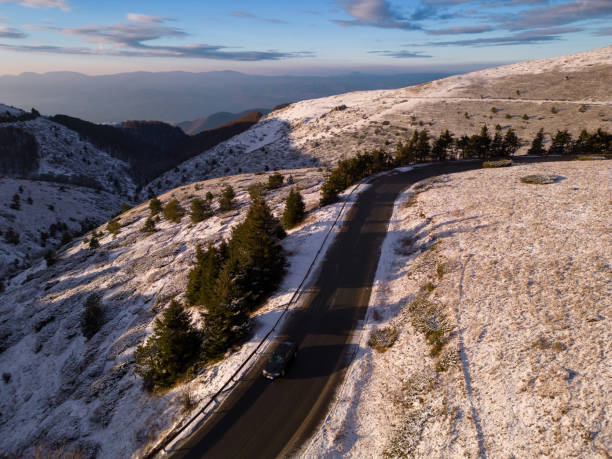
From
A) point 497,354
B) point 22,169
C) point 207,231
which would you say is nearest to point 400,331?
point 497,354

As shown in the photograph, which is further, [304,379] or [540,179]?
[540,179]

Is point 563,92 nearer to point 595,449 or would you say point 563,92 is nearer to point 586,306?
point 586,306

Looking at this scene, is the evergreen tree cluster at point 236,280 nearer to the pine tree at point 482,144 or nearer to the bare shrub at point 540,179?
the bare shrub at point 540,179

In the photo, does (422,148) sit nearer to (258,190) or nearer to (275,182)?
(275,182)

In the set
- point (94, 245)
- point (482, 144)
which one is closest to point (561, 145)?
point (482, 144)

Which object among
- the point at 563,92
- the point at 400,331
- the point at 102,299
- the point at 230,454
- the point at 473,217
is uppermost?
the point at 563,92

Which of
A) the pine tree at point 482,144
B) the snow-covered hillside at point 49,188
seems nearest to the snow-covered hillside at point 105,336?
the snow-covered hillside at point 49,188

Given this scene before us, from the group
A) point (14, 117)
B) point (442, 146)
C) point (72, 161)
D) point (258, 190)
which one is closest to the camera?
point (258, 190)
